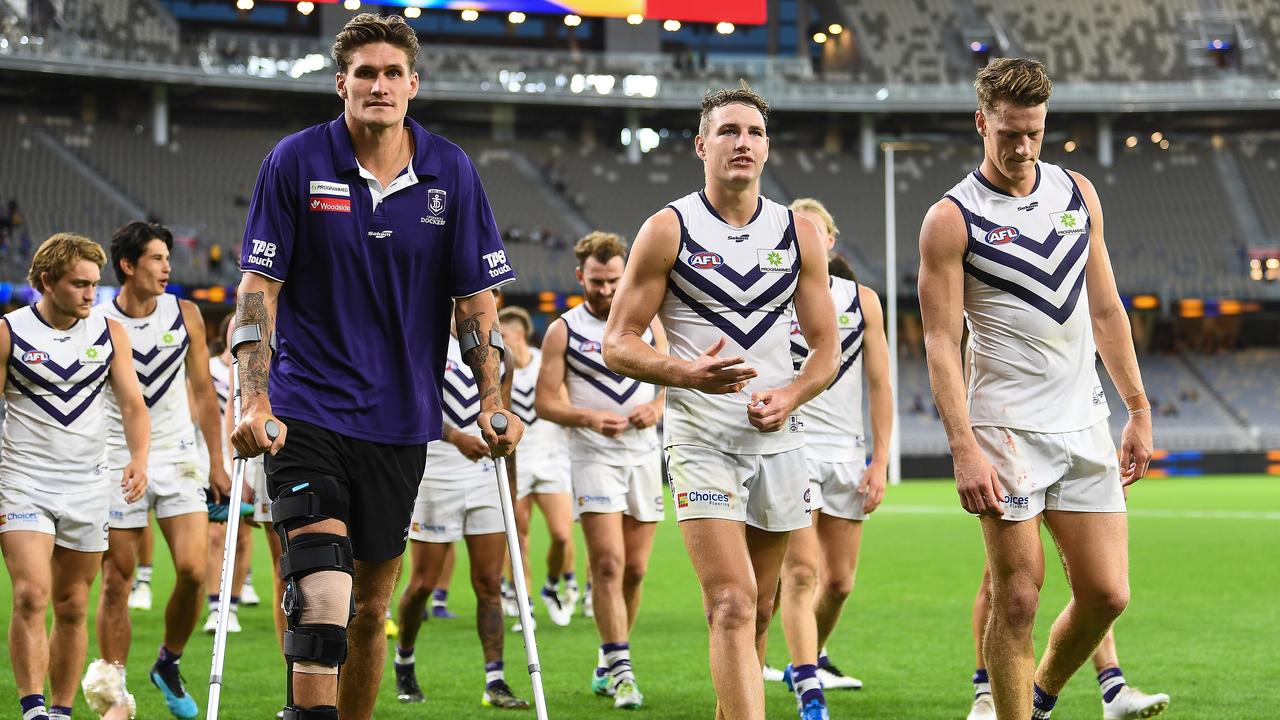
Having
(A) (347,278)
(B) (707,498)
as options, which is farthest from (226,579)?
(B) (707,498)

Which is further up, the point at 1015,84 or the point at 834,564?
the point at 1015,84

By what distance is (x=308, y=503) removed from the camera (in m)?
4.66

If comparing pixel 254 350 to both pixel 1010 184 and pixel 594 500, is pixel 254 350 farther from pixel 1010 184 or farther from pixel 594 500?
pixel 594 500

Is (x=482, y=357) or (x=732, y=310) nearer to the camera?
(x=482, y=357)

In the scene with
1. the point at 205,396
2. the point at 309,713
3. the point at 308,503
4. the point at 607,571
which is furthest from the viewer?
the point at 607,571

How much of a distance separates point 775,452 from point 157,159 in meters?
41.6

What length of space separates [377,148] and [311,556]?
1.45 meters

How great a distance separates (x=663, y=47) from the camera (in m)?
49.5

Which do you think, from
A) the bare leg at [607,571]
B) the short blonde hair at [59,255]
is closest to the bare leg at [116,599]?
the short blonde hair at [59,255]

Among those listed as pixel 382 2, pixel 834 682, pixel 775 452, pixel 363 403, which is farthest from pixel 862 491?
pixel 382 2

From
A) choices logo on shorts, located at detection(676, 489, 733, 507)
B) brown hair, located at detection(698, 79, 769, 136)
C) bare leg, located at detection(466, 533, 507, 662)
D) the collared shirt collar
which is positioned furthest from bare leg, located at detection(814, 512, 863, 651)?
the collared shirt collar

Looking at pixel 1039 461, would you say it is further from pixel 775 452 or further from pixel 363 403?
pixel 363 403

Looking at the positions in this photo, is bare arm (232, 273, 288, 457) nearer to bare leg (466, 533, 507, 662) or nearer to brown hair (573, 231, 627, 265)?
bare leg (466, 533, 507, 662)

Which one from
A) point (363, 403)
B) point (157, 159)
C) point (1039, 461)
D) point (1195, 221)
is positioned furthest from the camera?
point (1195, 221)
